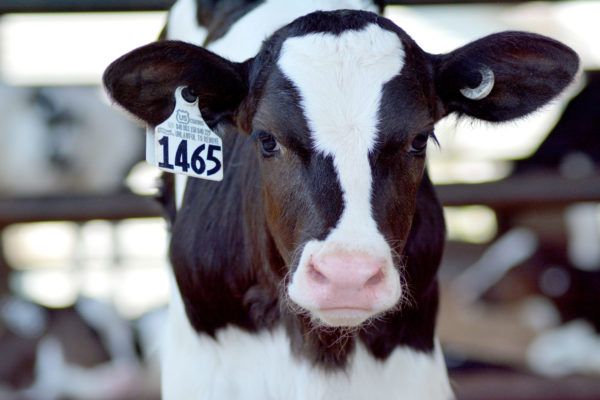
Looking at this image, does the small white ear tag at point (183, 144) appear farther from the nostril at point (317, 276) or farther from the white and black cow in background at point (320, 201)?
the nostril at point (317, 276)

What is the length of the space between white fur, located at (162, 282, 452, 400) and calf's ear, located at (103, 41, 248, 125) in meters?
0.49

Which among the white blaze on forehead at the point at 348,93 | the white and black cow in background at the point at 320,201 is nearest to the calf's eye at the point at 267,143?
the white and black cow in background at the point at 320,201

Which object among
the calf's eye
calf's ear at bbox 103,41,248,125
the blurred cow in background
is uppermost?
calf's ear at bbox 103,41,248,125

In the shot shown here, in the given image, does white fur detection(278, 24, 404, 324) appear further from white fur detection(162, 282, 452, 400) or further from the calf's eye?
white fur detection(162, 282, 452, 400)

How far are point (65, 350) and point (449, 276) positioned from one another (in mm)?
2478

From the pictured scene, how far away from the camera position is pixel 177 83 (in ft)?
6.35

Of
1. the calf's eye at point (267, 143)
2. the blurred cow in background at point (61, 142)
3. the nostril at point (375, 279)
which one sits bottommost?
the blurred cow in background at point (61, 142)

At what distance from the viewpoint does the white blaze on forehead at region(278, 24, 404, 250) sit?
5.62ft

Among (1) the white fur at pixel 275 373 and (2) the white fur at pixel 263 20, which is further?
(2) the white fur at pixel 263 20

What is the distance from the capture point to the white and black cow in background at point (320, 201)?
1.71 meters

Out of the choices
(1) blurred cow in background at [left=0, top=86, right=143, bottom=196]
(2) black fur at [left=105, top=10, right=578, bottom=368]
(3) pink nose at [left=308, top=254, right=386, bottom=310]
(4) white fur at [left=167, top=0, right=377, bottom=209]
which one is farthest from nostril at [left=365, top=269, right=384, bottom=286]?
(1) blurred cow in background at [left=0, top=86, right=143, bottom=196]

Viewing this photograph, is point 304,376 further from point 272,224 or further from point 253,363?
point 272,224

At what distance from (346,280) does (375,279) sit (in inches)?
2.6

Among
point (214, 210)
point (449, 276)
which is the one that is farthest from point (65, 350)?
point (214, 210)
